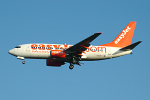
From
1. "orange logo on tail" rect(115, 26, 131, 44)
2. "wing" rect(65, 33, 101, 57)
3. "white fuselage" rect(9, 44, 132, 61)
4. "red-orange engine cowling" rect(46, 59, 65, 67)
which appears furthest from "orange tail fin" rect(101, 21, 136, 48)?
"red-orange engine cowling" rect(46, 59, 65, 67)

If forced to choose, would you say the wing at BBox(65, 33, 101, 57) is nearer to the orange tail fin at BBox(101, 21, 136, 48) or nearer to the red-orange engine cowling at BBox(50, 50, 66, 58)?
the red-orange engine cowling at BBox(50, 50, 66, 58)

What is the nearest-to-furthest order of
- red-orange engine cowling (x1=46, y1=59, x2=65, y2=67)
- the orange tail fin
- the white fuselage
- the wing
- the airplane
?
the wing
the airplane
the white fuselage
red-orange engine cowling (x1=46, y1=59, x2=65, y2=67)
the orange tail fin

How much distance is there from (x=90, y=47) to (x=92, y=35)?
28.2 ft

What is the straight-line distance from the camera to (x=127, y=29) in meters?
69.2

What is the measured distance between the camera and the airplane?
60469 mm

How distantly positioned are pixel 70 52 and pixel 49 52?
385cm

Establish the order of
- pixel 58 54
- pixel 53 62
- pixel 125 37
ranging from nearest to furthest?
pixel 58 54
pixel 53 62
pixel 125 37

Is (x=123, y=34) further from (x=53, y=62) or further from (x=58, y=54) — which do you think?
(x=58, y=54)

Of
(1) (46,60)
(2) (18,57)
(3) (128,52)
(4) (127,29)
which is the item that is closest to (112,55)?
(3) (128,52)

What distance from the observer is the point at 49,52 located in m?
61.2

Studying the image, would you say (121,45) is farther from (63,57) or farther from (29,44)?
(29,44)

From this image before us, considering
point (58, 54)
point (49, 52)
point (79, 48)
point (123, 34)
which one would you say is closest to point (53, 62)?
point (49, 52)

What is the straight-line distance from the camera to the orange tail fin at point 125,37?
66.9 metres

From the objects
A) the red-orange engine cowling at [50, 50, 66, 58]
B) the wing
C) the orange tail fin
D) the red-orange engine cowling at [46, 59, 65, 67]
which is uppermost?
the orange tail fin
